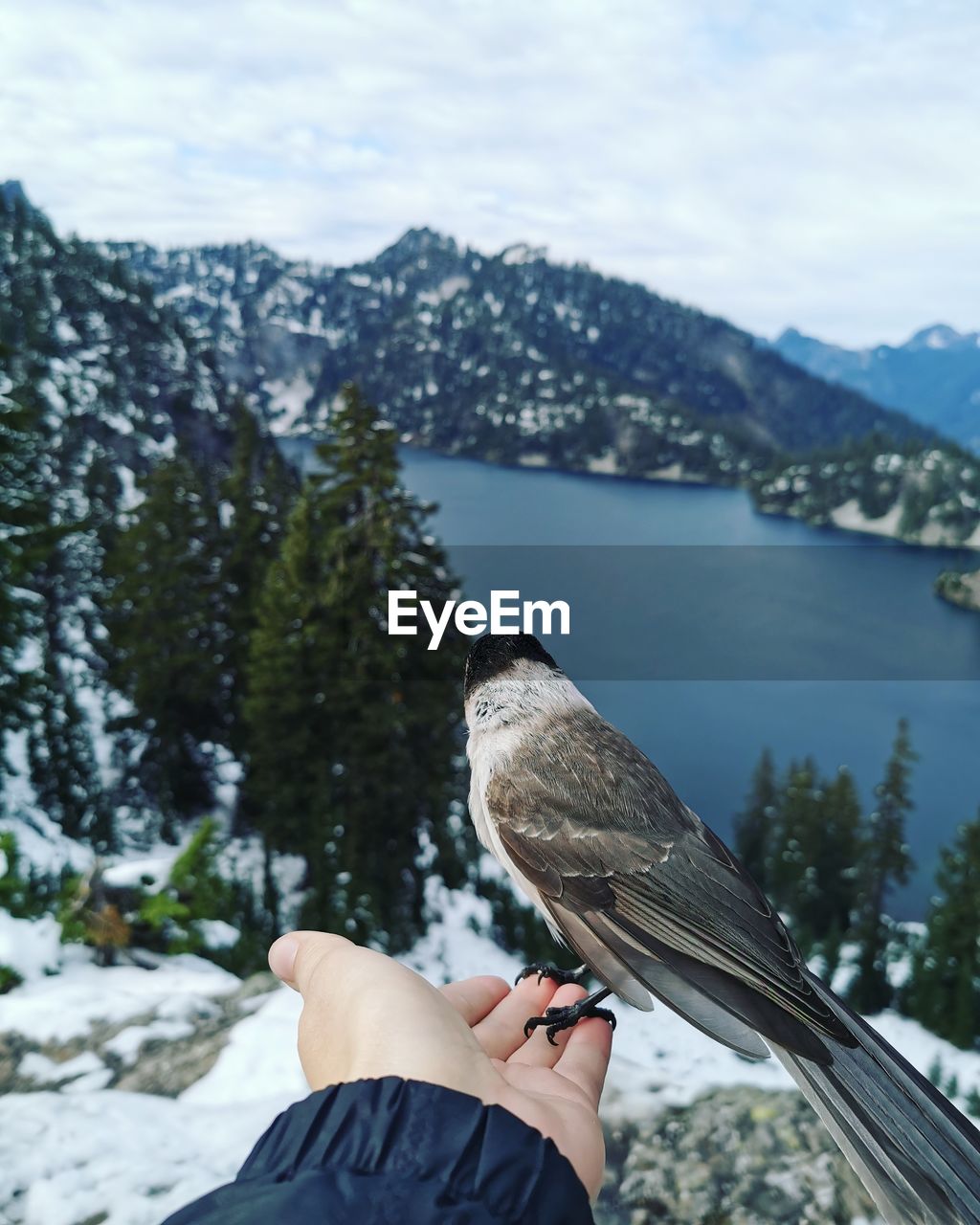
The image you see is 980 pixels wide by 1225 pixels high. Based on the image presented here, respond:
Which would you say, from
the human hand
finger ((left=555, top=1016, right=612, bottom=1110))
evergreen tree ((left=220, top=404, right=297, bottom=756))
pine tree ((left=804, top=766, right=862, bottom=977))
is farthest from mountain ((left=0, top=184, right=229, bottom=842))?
pine tree ((left=804, top=766, right=862, bottom=977))

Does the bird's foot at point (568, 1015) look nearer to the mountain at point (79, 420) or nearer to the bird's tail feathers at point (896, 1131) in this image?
the bird's tail feathers at point (896, 1131)

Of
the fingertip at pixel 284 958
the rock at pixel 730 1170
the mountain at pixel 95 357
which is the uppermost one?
the mountain at pixel 95 357

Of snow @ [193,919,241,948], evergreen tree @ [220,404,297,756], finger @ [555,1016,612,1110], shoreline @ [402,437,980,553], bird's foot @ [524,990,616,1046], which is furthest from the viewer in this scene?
shoreline @ [402,437,980,553]

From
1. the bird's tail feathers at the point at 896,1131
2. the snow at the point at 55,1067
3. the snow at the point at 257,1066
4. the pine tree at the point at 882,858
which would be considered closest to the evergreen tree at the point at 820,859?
the pine tree at the point at 882,858

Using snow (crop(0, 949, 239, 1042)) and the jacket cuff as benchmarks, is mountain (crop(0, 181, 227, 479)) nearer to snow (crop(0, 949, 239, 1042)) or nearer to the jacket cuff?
snow (crop(0, 949, 239, 1042))

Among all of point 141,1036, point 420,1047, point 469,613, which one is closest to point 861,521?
point 469,613

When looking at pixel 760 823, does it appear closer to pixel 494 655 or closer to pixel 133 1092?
pixel 133 1092
